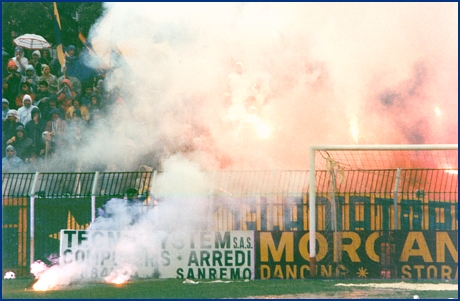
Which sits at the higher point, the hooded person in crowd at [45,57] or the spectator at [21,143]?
the hooded person in crowd at [45,57]

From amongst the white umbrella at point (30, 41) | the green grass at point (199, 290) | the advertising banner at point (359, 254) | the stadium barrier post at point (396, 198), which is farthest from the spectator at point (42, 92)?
the stadium barrier post at point (396, 198)

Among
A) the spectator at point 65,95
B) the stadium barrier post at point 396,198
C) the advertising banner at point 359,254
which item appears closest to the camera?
the advertising banner at point 359,254

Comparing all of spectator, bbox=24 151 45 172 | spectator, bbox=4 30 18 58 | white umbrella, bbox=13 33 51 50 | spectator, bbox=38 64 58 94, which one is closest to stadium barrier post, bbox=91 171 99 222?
spectator, bbox=24 151 45 172

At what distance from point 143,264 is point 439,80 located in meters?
10.2

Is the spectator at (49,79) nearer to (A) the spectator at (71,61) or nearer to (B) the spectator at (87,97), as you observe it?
(A) the spectator at (71,61)

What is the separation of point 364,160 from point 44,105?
8442 millimetres

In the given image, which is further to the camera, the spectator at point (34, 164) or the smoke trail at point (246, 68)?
the smoke trail at point (246, 68)

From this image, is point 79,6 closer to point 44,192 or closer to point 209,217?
point 44,192

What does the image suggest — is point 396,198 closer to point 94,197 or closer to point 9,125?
point 94,197

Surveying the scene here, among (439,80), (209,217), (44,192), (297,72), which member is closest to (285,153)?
(297,72)

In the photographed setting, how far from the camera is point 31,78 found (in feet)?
64.0

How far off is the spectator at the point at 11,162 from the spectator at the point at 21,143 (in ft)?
0.39

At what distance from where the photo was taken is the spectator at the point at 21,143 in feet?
60.3

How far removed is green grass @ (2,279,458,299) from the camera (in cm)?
1389
